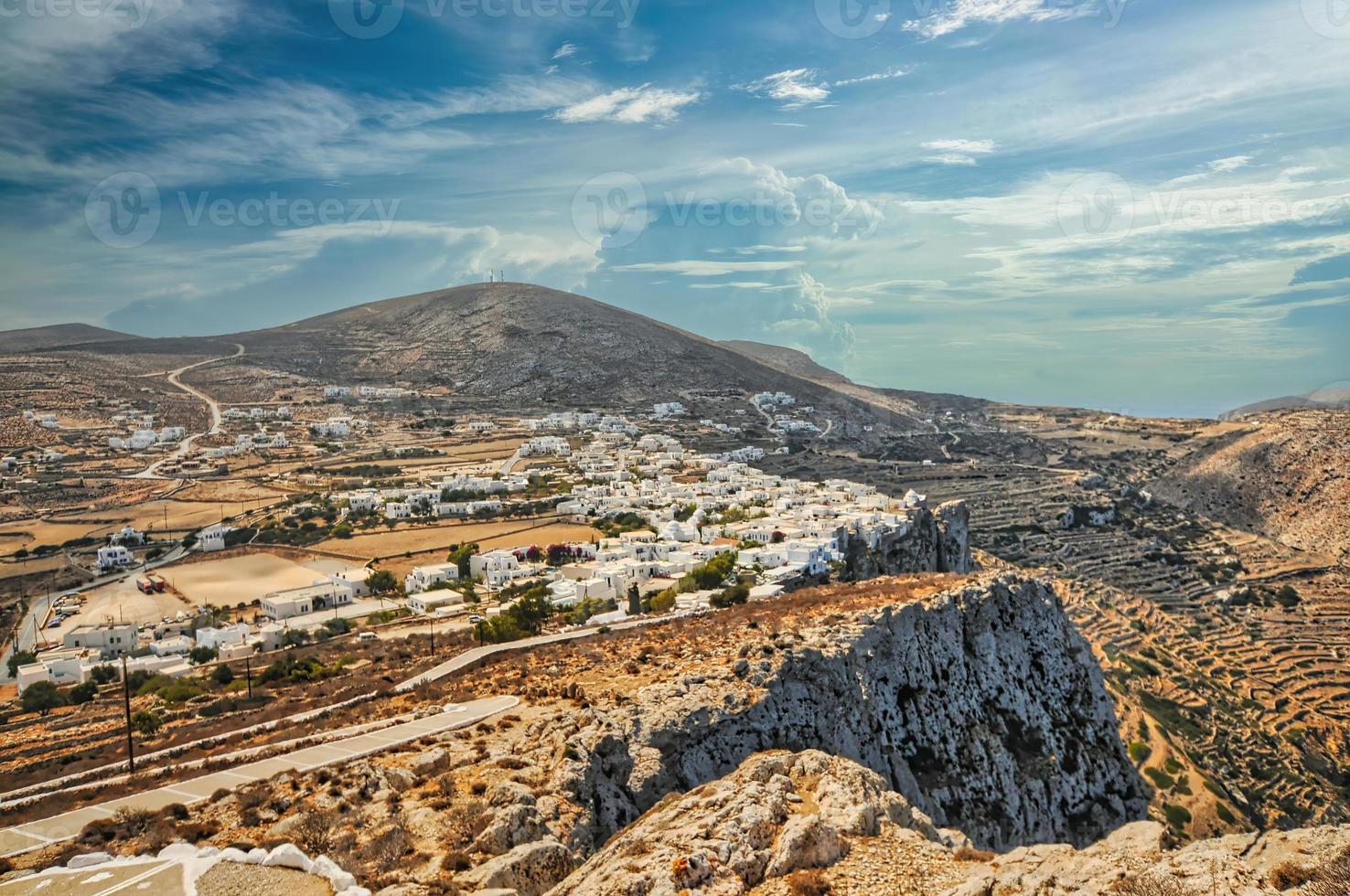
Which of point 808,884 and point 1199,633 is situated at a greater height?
point 808,884

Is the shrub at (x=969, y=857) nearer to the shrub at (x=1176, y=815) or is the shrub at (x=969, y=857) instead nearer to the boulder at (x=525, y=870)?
the boulder at (x=525, y=870)

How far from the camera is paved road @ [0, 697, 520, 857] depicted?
37.8ft

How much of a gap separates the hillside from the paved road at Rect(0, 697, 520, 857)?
58.4m

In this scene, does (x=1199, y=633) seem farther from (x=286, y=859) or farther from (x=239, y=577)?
(x=239, y=577)

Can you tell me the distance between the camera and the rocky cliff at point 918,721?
12398 millimetres

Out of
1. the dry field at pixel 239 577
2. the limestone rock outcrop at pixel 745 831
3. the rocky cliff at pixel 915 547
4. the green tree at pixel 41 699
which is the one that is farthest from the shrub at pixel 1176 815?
the dry field at pixel 239 577

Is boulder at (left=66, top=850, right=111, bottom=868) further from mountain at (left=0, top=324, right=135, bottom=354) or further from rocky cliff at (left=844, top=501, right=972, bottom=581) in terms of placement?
mountain at (left=0, top=324, right=135, bottom=354)

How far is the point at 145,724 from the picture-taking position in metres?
20.9

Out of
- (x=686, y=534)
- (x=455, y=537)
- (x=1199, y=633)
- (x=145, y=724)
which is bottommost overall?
(x=1199, y=633)

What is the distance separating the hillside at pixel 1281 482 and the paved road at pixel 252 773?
58393mm

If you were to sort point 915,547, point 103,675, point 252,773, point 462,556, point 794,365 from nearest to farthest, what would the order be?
point 252,773 < point 103,675 < point 915,547 < point 462,556 < point 794,365

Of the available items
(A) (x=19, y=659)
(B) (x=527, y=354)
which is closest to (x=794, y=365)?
(B) (x=527, y=354)

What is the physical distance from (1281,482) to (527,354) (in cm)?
8996

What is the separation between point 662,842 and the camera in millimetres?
8461
